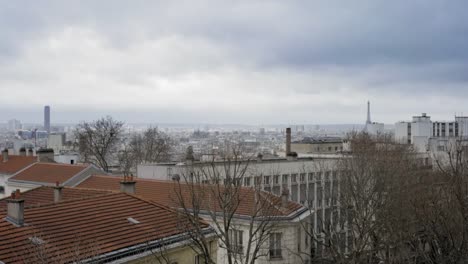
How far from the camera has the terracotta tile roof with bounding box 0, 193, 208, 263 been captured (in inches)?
673

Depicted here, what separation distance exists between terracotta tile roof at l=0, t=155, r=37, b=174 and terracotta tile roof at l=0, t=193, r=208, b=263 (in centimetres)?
3066

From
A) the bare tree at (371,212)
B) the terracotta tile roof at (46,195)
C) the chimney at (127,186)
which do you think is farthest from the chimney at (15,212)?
Result: the bare tree at (371,212)

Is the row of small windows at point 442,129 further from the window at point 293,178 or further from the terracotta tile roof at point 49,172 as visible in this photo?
the terracotta tile roof at point 49,172

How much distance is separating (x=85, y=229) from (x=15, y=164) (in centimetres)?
3678

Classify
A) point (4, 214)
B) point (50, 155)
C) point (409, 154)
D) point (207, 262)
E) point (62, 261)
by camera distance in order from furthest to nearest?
point (50, 155) → point (409, 154) → point (4, 214) → point (207, 262) → point (62, 261)

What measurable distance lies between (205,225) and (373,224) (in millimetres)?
9701

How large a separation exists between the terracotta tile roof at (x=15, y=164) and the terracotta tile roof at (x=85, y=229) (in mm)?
30661

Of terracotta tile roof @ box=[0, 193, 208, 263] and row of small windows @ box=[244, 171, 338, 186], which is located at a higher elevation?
terracotta tile roof @ box=[0, 193, 208, 263]

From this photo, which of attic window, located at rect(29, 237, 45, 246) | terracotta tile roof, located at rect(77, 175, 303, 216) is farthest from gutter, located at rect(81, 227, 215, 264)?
terracotta tile roof, located at rect(77, 175, 303, 216)

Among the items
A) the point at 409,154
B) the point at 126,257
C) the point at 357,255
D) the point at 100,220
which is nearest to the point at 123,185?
the point at 100,220

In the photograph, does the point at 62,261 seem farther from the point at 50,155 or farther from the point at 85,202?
the point at 50,155

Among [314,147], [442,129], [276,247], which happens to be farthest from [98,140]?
[442,129]

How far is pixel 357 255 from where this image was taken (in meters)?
20.9

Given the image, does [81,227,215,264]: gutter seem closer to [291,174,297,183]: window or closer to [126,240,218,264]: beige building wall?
[126,240,218,264]: beige building wall
